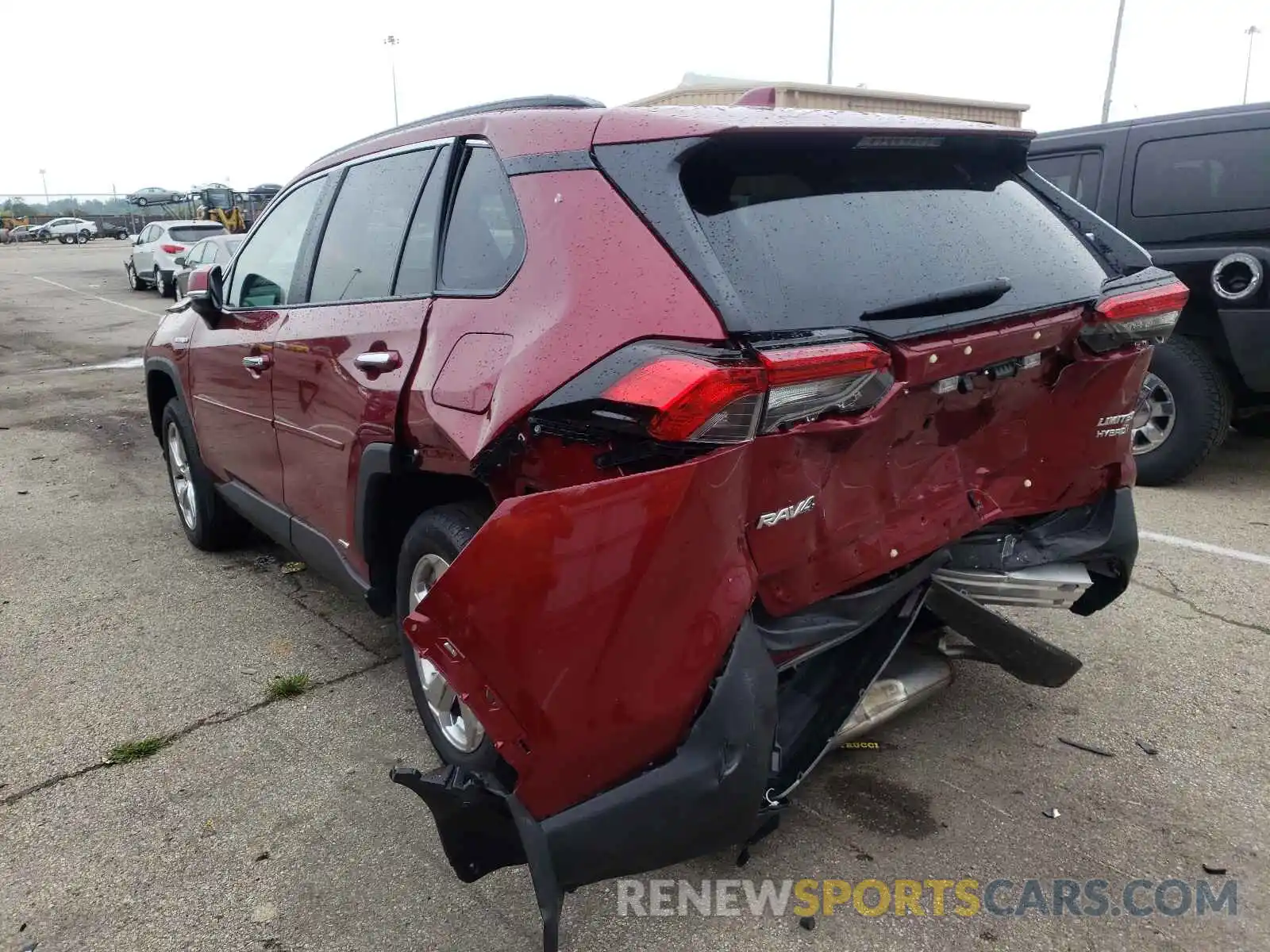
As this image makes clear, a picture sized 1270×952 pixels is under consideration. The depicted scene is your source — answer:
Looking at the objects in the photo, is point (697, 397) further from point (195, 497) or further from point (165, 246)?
point (165, 246)

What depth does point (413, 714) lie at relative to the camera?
3266 millimetres

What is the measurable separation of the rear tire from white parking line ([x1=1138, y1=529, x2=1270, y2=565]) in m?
0.95

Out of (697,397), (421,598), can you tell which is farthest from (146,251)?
(697,397)

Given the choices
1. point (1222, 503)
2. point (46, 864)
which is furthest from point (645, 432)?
point (1222, 503)

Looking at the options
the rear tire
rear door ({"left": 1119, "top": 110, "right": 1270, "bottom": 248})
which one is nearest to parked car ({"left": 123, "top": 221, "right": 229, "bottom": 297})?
rear door ({"left": 1119, "top": 110, "right": 1270, "bottom": 248})

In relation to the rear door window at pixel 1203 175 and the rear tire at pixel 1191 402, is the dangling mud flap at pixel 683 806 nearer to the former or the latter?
the rear tire at pixel 1191 402

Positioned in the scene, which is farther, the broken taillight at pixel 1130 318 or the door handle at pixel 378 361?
the door handle at pixel 378 361

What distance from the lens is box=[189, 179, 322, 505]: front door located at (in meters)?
3.66

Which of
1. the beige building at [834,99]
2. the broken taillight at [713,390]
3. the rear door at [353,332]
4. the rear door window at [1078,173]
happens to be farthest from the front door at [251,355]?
the beige building at [834,99]

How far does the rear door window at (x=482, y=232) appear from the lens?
2371 mm

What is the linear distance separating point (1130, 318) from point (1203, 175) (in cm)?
383

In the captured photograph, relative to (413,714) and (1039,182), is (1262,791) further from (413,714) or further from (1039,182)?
(413,714)

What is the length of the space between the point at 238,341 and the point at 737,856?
2867 mm

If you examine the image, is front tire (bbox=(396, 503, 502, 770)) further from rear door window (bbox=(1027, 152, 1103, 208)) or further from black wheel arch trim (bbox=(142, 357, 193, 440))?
rear door window (bbox=(1027, 152, 1103, 208))
